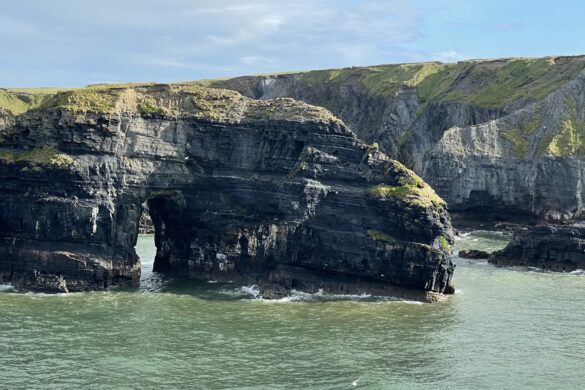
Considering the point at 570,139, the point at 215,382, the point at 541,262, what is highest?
the point at 570,139

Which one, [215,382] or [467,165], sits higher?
[467,165]

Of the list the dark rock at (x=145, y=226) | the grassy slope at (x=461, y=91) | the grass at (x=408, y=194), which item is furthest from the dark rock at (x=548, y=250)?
the dark rock at (x=145, y=226)

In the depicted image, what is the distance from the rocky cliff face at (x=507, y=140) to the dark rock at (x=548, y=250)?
30741mm

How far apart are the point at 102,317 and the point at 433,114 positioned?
129 metres

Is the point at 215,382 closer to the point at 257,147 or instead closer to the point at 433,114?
the point at 257,147

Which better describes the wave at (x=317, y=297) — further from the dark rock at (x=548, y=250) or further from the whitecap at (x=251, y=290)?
the dark rock at (x=548, y=250)

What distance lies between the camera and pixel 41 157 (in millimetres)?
63594

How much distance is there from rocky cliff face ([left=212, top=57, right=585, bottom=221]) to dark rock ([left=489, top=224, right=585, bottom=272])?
1210 inches

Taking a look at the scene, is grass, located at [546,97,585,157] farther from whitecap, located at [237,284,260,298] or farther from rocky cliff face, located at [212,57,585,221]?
whitecap, located at [237,284,260,298]

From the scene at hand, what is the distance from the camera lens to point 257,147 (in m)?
69.1

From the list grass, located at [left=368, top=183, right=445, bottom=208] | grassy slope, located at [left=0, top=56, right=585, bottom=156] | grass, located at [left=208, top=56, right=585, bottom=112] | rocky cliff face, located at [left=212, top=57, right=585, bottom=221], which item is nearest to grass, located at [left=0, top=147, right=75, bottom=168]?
grassy slope, located at [left=0, top=56, right=585, bottom=156]

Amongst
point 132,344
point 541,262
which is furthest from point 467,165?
point 132,344

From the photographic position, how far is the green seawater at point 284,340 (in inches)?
1618

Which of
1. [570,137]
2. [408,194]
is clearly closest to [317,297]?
[408,194]
